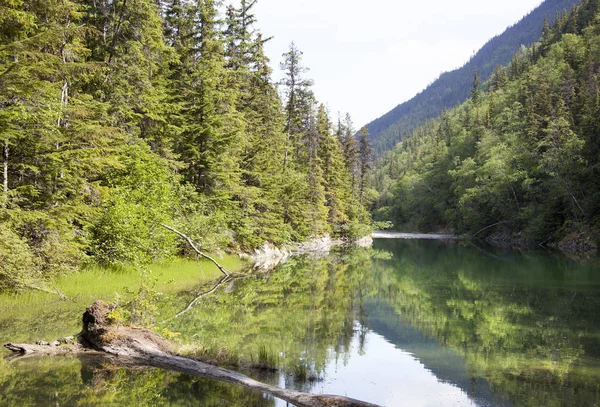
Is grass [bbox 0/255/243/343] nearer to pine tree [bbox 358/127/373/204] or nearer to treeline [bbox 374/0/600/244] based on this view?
treeline [bbox 374/0/600/244]

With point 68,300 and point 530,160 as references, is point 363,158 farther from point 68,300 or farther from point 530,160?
point 68,300

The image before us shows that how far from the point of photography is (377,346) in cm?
1304

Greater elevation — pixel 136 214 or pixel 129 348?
pixel 136 214

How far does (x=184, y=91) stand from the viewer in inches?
1082

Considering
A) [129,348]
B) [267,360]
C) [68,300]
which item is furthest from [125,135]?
[267,360]

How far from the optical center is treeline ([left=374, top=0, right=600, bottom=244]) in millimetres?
50938

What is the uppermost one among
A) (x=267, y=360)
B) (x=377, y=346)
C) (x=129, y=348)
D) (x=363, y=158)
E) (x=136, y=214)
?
(x=363, y=158)

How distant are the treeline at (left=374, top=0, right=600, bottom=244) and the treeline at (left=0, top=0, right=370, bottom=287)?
31.4 m

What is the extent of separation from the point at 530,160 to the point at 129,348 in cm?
6321

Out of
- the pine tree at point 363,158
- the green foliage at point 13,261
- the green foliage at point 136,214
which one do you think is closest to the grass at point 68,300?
the green foliage at point 13,261

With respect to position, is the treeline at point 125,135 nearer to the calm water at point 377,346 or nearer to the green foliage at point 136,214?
the green foliage at point 136,214

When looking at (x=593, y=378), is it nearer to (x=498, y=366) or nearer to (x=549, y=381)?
(x=549, y=381)

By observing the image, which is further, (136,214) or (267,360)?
(136,214)

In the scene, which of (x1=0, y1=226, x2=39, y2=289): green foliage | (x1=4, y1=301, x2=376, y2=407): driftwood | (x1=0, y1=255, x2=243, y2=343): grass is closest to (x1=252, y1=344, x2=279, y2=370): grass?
(x1=4, y1=301, x2=376, y2=407): driftwood
